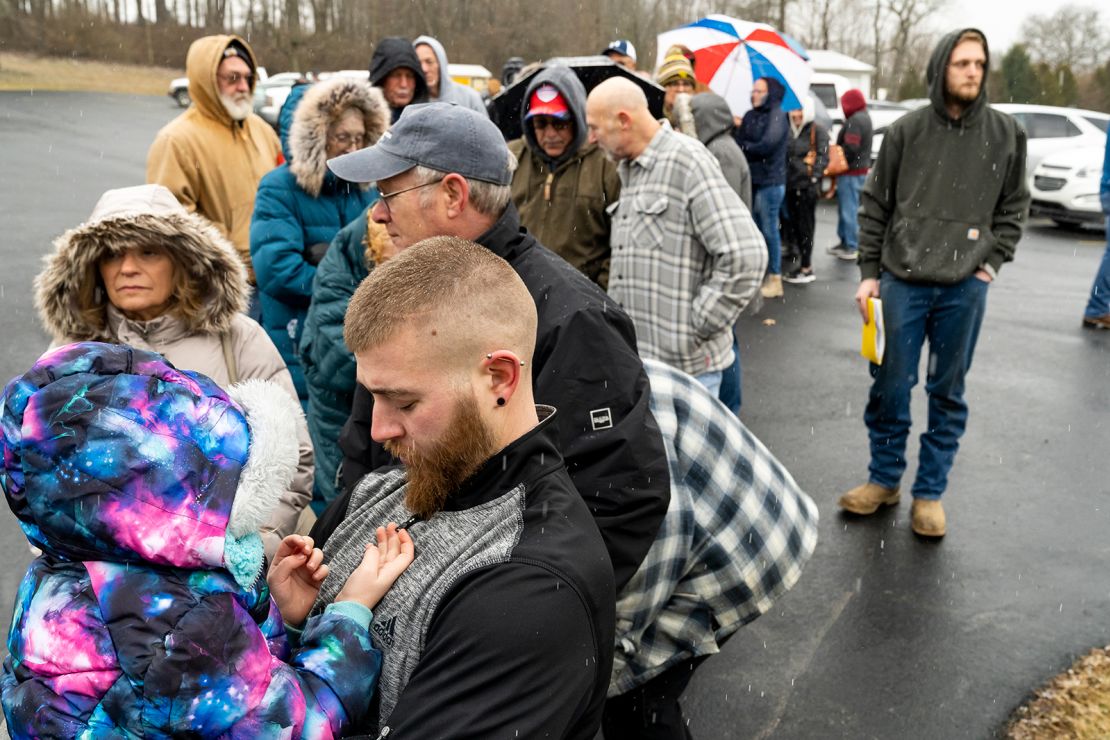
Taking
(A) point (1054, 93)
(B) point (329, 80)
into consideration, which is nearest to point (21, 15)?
(A) point (1054, 93)

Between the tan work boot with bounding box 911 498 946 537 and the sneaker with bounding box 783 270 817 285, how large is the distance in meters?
6.26

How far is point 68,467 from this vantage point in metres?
1.43

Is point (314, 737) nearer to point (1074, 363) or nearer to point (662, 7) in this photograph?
point (1074, 363)

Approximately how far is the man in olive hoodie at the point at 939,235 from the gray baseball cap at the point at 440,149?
263cm

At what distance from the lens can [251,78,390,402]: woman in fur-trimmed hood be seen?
4664 millimetres

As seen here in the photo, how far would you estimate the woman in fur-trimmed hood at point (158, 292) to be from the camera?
3000mm

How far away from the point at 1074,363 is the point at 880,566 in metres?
4.44

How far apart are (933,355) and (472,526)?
3.84 m

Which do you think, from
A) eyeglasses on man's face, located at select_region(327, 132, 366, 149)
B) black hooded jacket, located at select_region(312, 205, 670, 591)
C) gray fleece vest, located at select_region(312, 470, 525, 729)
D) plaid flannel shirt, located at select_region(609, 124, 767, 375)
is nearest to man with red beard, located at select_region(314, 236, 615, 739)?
gray fleece vest, located at select_region(312, 470, 525, 729)

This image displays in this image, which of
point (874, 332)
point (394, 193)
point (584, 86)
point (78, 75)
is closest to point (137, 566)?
point (394, 193)

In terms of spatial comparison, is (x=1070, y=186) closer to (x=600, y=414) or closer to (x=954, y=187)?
(x=954, y=187)

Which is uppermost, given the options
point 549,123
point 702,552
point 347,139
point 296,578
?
point 549,123

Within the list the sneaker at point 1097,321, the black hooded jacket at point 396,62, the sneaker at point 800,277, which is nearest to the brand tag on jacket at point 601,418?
the black hooded jacket at point 396,62

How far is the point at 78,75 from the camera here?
38.6 metres
